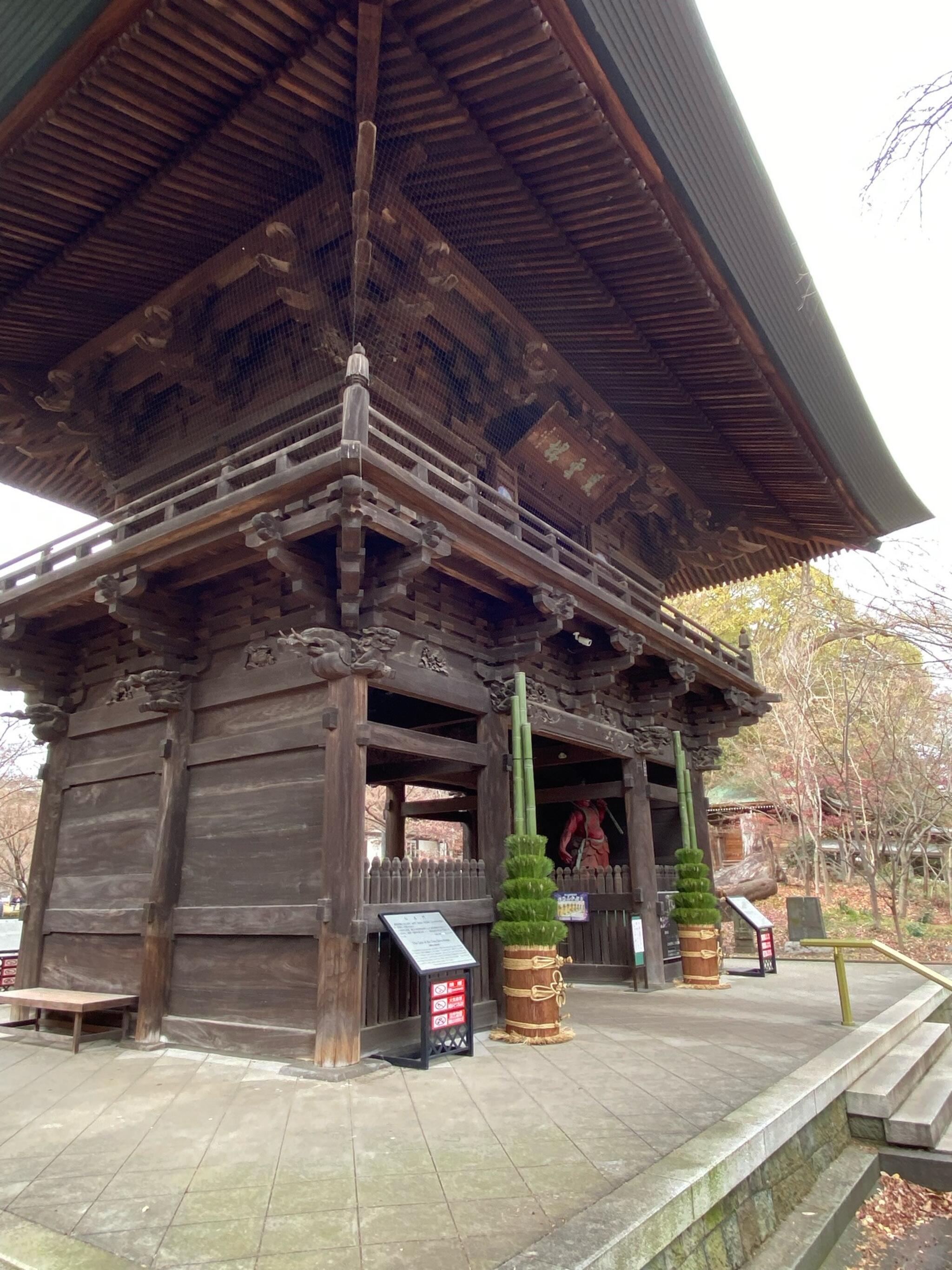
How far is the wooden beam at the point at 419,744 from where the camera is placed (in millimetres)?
6646

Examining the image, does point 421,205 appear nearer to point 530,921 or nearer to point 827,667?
point 530,921

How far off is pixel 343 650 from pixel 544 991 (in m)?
3.59

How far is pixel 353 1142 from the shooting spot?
13.7 feet

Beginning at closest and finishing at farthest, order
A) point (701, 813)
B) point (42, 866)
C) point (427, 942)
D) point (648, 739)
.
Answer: point (427, 942) → point (42, 866) → point (648, 739) → point (701, 813)

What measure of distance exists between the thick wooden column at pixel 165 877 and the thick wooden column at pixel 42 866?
2.07m

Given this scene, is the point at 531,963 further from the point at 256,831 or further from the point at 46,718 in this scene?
the point at 46,718

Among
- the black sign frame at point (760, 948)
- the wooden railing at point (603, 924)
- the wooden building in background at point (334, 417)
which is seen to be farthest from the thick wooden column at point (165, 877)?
the black sign frame at point (760, 948)

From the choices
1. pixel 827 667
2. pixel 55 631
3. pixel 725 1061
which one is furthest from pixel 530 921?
pixel 827 667

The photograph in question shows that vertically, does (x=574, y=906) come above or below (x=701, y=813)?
below

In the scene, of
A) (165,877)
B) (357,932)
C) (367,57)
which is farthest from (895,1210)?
(367,57)

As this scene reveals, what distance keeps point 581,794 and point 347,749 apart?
209 inches

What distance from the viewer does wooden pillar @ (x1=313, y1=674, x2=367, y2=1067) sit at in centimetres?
595

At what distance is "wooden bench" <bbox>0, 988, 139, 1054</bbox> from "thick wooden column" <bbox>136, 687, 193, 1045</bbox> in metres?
0.24

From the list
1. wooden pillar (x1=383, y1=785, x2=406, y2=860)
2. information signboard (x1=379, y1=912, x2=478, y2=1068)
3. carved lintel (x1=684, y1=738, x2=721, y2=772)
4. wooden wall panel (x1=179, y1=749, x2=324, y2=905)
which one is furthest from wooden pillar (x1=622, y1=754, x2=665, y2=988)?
wooden wall panel (x1=179, y1=749, x2=324, y2=905)
